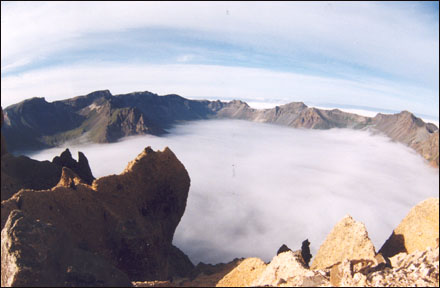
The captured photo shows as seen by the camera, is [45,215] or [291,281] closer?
[291,281]

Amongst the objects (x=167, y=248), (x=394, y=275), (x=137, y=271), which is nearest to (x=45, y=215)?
(x=137, y=271)

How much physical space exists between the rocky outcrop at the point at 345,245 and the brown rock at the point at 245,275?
6.52m

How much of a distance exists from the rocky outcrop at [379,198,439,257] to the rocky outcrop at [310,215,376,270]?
632 cm

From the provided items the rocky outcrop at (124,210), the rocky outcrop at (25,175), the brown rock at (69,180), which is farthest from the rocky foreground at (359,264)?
the rocky outcrop at (25,175)

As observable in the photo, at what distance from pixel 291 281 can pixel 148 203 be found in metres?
24.2

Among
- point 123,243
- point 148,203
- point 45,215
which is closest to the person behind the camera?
point 45,215

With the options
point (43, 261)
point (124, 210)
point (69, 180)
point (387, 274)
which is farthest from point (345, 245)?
point (69, 180)

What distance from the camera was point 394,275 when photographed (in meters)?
17.4

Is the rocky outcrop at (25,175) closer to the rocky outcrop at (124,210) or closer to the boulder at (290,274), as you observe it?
the rocky outcrop at (124,210)

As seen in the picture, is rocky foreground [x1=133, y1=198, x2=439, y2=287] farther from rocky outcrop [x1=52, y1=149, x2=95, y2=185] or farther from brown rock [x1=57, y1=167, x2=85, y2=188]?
rocky outcrop [x1=52, y1=149, x2=95, y2=185]

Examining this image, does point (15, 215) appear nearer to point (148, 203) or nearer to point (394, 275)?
point (148, 203)

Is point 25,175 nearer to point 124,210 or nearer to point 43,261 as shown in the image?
point 124,210

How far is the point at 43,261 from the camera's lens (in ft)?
56.6

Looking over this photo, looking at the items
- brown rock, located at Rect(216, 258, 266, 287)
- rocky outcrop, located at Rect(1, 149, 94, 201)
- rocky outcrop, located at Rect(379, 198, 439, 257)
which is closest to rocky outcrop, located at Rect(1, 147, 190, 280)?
rocky outcrop, located at Rect(1, 149, 94, 201)
